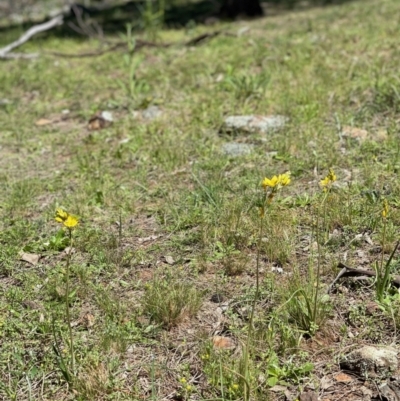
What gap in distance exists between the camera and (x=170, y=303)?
272cm

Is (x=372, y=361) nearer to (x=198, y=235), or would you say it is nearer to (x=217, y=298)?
(x=217, y=298)

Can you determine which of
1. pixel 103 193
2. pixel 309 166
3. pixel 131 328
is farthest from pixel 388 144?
pixel 131 328

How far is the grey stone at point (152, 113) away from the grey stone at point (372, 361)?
3.50m

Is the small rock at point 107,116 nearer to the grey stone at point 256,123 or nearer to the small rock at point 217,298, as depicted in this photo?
the grey stone at point 256,123

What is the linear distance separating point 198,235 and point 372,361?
1.29 meters

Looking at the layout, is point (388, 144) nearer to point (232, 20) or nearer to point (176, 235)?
point (176, 235)

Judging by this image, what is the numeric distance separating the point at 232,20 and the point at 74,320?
8.99m

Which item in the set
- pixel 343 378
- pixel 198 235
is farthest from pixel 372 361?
pixel 198 235

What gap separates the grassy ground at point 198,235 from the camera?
2451 millimetres

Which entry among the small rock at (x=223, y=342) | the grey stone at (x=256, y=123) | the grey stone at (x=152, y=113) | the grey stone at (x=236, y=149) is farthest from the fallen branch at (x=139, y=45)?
the small rock at (x=223, y=342)

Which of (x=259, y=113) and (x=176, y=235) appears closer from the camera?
(x=176, y=235)

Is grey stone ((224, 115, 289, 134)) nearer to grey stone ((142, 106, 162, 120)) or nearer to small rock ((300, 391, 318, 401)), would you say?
grey stone ((142, 106, 162, 120))

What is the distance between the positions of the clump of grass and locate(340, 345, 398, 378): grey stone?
736 millimetres

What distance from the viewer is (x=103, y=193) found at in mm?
3988
